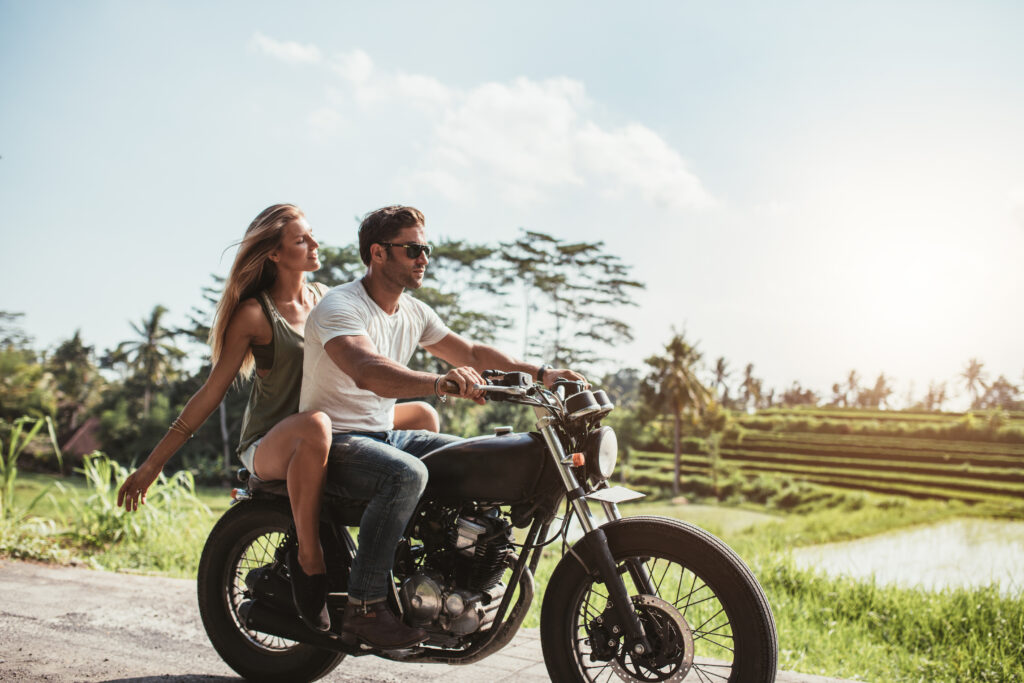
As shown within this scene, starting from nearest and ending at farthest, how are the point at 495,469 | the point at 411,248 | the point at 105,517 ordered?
1. the point at 495,469
2. the point at 411,248
3. the point at 105,517

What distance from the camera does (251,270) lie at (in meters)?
3.27

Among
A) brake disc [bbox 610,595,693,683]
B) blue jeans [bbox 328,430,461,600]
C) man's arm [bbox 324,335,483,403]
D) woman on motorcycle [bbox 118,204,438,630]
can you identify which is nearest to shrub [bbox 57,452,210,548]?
→ woman on motorcycle [bbox 118,204,438,630]

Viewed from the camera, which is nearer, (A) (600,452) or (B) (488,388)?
(B) (488,388)

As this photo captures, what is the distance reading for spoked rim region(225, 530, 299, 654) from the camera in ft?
11.0

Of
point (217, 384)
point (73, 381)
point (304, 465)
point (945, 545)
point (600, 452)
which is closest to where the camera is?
point (600, 452)

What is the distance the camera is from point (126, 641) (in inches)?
151

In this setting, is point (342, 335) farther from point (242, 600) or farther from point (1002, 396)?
point (1002, 396)

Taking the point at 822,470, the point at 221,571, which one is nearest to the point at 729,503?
the point at 822,470

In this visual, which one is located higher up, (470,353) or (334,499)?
(470,353)

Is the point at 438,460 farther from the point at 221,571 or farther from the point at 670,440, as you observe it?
the point at 670,440

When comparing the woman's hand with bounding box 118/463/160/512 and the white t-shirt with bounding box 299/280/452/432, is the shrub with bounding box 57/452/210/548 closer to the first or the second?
the woman's hand with bounding box 118/463/160/512

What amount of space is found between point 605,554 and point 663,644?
0.30m

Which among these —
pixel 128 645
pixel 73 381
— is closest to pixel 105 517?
pixel 128 645

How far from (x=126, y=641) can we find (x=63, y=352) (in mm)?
67565
